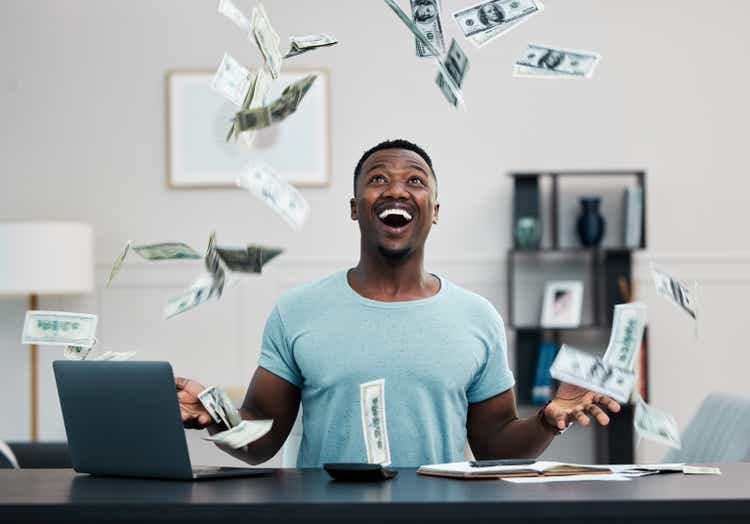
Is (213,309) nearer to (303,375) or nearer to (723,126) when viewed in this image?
(723,126)

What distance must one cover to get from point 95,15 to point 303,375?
4.04 m

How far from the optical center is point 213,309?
18.3 ft

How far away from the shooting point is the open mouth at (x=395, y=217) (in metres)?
2.16

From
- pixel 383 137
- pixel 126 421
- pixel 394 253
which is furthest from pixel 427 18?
pixel 383 137

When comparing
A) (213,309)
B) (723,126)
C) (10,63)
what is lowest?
(213,309)

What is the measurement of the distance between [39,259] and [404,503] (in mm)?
4016

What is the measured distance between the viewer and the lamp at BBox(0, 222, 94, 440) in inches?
196

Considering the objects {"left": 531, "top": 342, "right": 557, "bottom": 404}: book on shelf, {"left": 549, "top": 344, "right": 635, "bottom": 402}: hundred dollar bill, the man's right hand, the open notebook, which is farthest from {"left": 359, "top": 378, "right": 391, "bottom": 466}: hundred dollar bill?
{"left": 531, "top": 342, "right": 557, "bottom": 404}: book on shelf

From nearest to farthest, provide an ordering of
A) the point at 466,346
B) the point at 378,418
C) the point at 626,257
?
the point at 378,418
the point at 466,346
the point at 626,257

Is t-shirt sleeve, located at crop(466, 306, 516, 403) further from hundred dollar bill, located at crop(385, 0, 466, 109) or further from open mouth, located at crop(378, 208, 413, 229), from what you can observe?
hundred dollar bill, located at crop(385, 0, 466, 109)

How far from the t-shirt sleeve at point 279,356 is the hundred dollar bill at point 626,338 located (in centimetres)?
74

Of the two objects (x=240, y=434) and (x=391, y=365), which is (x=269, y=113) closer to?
(x=240, y=434)

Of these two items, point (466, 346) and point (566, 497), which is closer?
point (566, 497)

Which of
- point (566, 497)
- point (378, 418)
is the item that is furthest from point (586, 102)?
point (566, 497)
